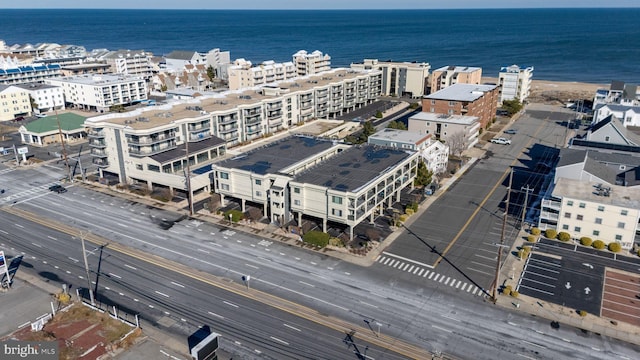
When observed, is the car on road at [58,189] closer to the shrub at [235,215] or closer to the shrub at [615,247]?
the shrub at [235,215]

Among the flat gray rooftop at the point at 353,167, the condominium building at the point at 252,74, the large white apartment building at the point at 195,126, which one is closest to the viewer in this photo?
the flat gray rooftop at the point at 353,167

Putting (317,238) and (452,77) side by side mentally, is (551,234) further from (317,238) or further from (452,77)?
(452,77)

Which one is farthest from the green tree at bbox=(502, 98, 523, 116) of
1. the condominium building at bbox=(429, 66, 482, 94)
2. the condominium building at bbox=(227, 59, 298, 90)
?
the condominium building at bbox=(227, 59, 298, 90)

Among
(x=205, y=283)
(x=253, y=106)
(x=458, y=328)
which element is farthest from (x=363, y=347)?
(x=253, y=106)

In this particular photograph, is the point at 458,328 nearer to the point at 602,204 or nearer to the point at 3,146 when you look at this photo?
the point at 602,204

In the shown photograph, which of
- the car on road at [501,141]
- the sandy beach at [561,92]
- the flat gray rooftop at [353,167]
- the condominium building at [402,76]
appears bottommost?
the car on road at [501,141]

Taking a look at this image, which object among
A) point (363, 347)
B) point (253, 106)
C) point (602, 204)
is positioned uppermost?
point (253, 106)

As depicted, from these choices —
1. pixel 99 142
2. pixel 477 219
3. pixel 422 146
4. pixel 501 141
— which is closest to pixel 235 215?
pixel 99 142

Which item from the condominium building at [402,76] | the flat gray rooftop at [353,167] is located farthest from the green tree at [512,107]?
the flat gray rooftop at [353,167]
